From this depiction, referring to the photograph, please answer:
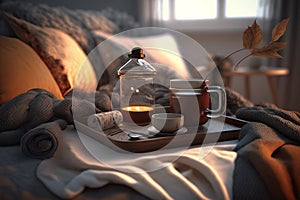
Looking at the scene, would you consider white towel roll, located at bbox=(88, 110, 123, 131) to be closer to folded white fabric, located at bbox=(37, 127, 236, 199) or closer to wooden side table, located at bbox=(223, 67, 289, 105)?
folded white fabric, located at bbox=(37, 127, 236, 199)

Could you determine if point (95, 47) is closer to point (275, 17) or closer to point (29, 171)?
point (29, 171)

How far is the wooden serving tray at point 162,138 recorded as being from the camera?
0.86m

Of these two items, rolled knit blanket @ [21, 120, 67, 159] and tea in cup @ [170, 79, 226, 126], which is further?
tea in cup @ [170, 79, 226, 126]

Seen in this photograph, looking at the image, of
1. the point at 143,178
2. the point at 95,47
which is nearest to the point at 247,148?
the point at 143,178

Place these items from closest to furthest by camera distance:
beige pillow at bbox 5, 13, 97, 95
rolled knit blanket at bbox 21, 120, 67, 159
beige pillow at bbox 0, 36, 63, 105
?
rolled knit blanket at bbox 21, 120, 67, 159, beige pillow at bbox 0, 36, 63, 105, beige pillow at bbox 5, 13, 97, 95

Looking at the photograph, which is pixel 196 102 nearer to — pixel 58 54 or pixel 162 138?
Answer: pixel 162 138

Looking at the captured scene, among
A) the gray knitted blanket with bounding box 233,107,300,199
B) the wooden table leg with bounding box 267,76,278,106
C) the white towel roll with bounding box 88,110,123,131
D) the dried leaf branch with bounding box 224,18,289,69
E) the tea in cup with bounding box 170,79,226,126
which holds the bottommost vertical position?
the wooden table leg with bounding box 267,76,278,106

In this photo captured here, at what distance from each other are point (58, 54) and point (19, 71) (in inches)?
12.9

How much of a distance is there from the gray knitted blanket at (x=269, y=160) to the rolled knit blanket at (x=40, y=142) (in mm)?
451

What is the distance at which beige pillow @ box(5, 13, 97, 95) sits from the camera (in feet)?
5.18

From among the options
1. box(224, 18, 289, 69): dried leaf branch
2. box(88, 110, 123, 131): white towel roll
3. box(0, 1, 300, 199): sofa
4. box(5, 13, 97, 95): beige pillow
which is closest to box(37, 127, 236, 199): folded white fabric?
box(0, 1, 300, 199): sofa

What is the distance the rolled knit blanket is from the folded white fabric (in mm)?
28

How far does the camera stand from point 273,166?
0.78m

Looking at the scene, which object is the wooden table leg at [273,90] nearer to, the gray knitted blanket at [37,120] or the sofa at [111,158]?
Result: the sofa at [111,158]
